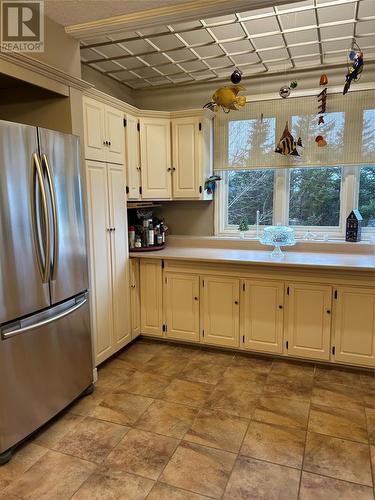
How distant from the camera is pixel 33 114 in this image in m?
2.55

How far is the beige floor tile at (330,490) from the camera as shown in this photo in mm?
1728

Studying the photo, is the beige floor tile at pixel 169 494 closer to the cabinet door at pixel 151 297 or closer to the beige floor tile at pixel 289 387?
the beige floor tile at pixel 289 387

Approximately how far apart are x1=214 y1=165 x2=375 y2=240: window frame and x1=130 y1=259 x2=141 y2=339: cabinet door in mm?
1000

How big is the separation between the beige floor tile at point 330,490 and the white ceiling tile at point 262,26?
283cm

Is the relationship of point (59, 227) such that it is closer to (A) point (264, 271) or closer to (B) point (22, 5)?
(B) point (22, 5)

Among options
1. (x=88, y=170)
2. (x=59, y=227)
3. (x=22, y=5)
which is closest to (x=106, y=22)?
(x=22, y=5)

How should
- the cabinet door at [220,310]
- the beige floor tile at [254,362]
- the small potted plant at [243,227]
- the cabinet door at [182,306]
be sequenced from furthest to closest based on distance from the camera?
the small potted plant at [243,227] < the cabinet door at [182,306] < the cabinet door at [220,310] < the beige floor tile at [254,362]

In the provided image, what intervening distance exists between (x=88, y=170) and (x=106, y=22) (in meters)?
0.96

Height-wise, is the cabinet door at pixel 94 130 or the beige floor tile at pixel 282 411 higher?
the cabinet door at pixel 94 130

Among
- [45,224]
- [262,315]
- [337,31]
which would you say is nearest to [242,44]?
[337,31]

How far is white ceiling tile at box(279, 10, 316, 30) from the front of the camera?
8.13 feet

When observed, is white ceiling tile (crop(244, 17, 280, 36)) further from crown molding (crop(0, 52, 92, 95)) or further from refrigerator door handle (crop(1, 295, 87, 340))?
refrigerator door handle (crop(1, 295, 87, 340))

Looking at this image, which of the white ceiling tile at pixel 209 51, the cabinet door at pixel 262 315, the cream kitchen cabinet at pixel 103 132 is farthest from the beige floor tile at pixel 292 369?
the white ceiling tile at pixel 209 51

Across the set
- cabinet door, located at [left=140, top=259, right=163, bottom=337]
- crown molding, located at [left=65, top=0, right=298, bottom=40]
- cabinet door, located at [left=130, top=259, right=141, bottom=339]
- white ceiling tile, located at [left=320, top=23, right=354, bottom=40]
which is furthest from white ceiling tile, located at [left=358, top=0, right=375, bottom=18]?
cabinet door, located at [left=130, top=259, right=141, bottom=339]
